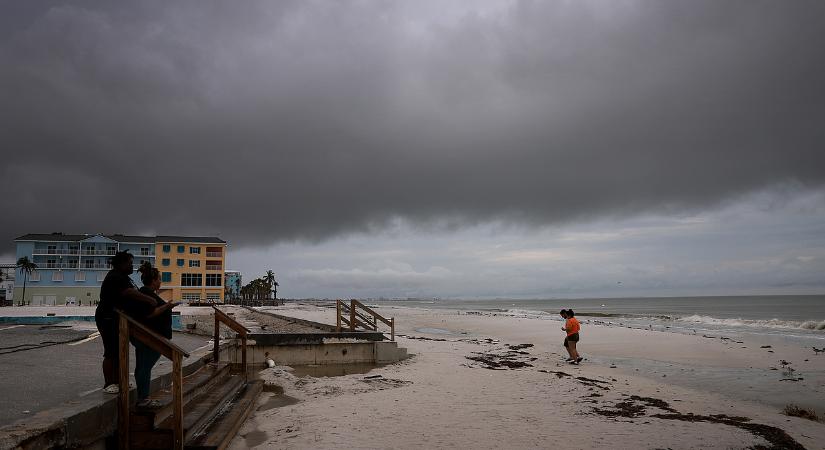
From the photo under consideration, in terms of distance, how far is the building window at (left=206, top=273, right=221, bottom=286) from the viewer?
248 ft

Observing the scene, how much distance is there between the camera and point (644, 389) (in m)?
11.0

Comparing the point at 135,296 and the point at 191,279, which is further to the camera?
the point at 191,279

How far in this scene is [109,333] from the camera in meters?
5.34

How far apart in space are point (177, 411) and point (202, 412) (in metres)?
1.39

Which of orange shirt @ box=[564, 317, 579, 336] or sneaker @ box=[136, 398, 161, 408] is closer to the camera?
sneaker @ box=[136, 398, 161, 408]

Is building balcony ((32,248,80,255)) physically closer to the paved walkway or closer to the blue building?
the blue building

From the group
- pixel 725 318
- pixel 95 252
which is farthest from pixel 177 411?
pixel 95 252

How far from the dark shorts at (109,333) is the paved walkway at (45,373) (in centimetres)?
62

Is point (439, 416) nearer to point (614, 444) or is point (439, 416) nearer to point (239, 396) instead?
point (614, 444)

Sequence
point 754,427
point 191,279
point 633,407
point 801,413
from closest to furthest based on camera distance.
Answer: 1. point 754,427
2. point 801,413
3. point 633,407
4. point 191,279

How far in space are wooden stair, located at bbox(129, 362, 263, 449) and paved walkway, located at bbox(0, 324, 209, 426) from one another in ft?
2.32

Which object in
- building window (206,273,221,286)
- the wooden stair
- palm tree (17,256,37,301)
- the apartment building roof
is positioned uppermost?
the apartment building roof

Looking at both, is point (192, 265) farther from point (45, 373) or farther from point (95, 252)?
point (45, 373)

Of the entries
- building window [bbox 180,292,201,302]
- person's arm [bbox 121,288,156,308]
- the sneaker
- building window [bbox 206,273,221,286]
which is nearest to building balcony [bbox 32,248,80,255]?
building window [bbox 180,292,201,302]
